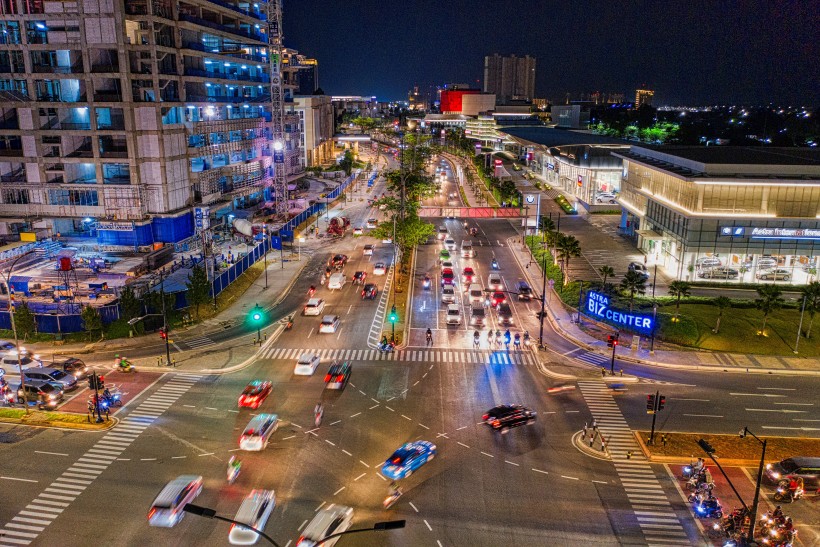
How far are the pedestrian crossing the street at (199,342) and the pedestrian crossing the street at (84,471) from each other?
8259 millimetres

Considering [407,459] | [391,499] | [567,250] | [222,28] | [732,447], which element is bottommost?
[732,447]

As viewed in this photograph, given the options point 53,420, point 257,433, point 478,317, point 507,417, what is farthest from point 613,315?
point 53,420

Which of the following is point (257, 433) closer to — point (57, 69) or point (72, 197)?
point (72, 197)

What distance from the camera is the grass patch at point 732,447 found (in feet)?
129

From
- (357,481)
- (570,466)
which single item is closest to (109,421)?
(357,481)

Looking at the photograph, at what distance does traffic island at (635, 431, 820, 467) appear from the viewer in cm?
3891

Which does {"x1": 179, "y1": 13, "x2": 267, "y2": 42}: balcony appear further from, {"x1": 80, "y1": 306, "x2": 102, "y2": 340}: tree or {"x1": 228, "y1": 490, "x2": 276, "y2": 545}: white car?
{"x1": 228, "y1": 490, "x2": 276, "y2": 545}: white car

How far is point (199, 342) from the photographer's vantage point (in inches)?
2320

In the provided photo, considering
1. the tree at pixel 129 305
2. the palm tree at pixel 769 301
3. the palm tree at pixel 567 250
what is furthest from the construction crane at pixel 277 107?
the palm tree at pixel 769 301

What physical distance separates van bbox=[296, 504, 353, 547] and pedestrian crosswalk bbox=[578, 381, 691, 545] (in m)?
15.8

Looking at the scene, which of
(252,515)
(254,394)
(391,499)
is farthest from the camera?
(254,394)

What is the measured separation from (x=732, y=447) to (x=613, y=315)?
76.3 feet

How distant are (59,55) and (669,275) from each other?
8897 centimetres

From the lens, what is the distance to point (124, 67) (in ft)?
270
